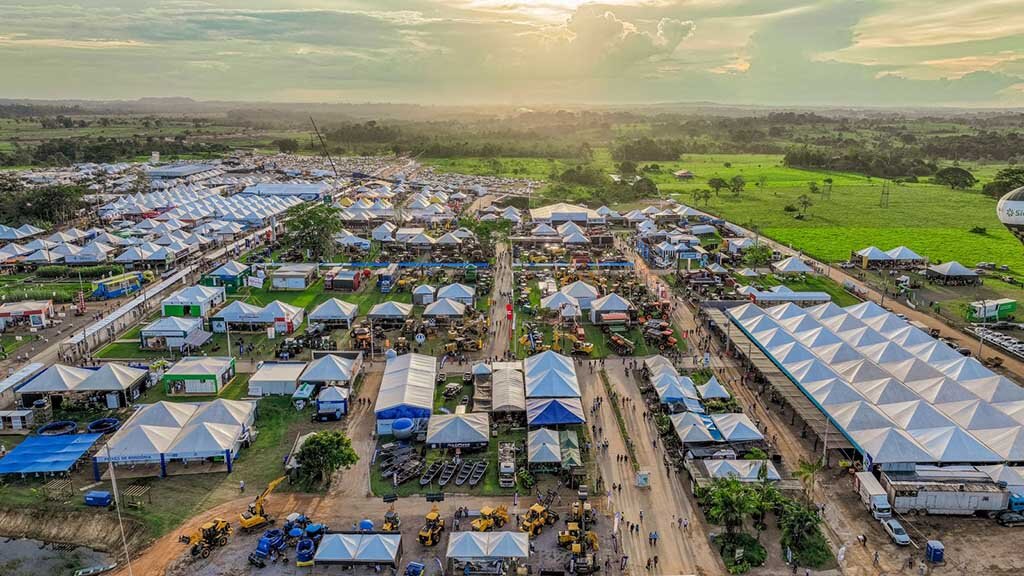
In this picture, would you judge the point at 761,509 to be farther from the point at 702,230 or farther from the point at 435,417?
the point at 702,230

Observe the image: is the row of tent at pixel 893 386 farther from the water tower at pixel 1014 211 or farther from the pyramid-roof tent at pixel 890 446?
the water tower at pixel 1014 211

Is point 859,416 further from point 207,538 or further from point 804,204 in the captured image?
point 804,204

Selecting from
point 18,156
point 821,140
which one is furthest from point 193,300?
point 821,140

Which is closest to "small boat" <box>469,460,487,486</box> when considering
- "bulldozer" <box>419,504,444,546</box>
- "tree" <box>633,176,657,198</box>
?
"bulldozer" <box>419,504,444,546</box>

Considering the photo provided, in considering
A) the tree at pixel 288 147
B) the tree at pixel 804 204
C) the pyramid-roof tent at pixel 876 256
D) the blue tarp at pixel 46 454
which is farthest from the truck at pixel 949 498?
the tree at pixel 288 147

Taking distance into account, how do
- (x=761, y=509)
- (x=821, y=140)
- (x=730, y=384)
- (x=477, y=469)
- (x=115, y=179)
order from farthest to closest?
(x=821, y=140), (x=115, y=179), (x=730, y=384), (x=477, y=469), (x=761, y=509)

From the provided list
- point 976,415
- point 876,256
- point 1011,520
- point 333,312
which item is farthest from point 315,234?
point 1011,520
